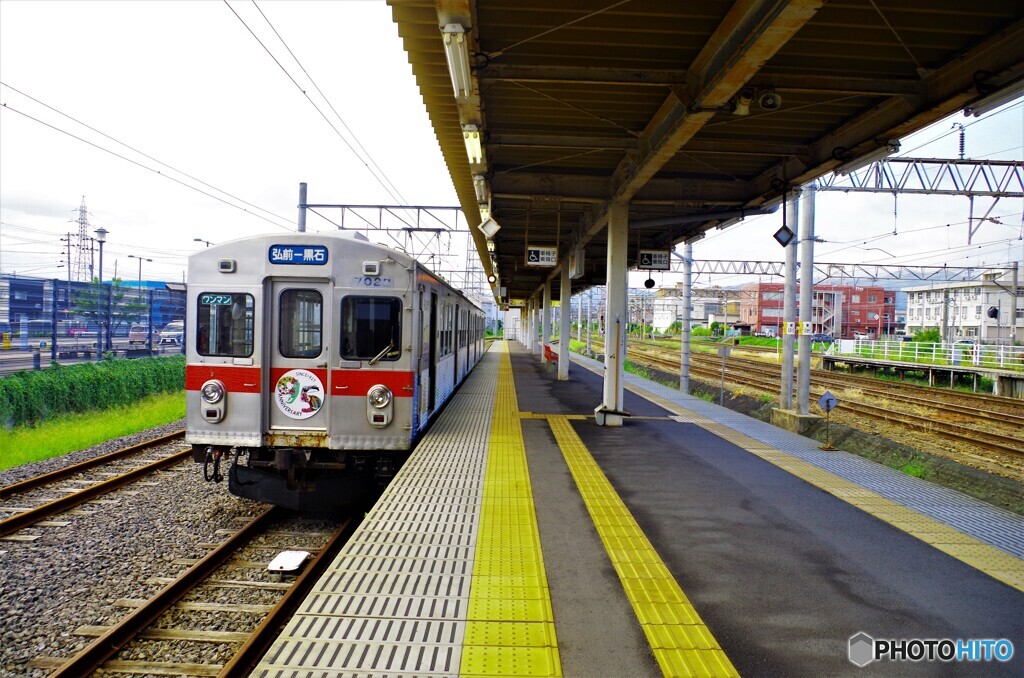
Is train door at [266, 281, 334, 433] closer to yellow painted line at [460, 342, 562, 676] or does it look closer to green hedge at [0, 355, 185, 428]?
yellow painted line at [460, 342, 562, 676]

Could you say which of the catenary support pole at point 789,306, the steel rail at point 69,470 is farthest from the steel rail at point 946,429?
the steel rail at point 69,470

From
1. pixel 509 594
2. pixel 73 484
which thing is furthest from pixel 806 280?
pixel 73 484

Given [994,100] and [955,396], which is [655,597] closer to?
[994,100]

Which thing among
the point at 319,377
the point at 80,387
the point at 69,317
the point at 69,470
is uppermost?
the point at 69,317

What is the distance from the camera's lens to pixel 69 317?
25531mm

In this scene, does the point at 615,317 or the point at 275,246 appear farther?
the point at 615,317

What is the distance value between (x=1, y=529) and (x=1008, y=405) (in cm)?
2090

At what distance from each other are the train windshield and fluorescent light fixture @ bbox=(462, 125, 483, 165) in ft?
6.80

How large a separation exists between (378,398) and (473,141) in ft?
10.3

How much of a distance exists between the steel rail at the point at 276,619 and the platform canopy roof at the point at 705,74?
4.50 m

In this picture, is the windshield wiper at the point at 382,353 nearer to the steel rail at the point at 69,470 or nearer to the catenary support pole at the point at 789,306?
the steel rail at the point at 69,470

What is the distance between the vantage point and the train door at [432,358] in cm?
834

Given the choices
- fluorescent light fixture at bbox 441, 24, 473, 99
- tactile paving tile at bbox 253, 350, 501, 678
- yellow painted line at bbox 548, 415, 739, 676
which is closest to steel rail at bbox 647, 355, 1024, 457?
yellow painted line at bbox 548, 415, 739, 676

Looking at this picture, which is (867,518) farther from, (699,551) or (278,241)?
(278,241)
